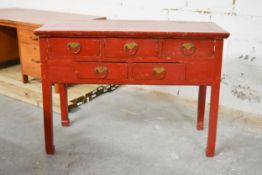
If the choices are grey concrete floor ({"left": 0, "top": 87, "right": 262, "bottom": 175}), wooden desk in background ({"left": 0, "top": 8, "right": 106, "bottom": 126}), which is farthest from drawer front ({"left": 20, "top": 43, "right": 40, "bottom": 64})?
grey concrete floor ({"left": 0, "top": 87, "right": 262, "bottom": 175})

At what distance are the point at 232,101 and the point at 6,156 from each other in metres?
1.88

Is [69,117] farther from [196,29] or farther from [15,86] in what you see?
[196,29]

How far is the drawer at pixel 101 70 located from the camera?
1951 mm

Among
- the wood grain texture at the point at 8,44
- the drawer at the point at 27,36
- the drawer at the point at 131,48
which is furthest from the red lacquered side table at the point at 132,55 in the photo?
the wood grain texture at the point at 8,44

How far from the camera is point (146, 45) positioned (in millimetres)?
1905

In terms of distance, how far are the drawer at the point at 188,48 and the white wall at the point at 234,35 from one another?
93cm

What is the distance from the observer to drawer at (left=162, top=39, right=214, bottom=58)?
6.18ft

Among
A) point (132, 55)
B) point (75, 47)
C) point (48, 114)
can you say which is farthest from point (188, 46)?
point (48, 114)

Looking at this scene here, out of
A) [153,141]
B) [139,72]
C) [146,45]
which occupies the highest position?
[146,45]

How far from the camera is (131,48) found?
1905mm

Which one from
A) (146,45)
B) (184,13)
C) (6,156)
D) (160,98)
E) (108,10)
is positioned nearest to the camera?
(146,45)

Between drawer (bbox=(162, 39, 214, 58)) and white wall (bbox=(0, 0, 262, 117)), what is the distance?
93cm

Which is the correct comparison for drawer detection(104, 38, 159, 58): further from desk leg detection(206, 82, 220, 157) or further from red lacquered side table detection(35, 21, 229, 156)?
desk leg detection(206, 82, 220, 157)

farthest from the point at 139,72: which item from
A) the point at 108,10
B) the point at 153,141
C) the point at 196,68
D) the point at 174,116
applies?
the point at 108,10
